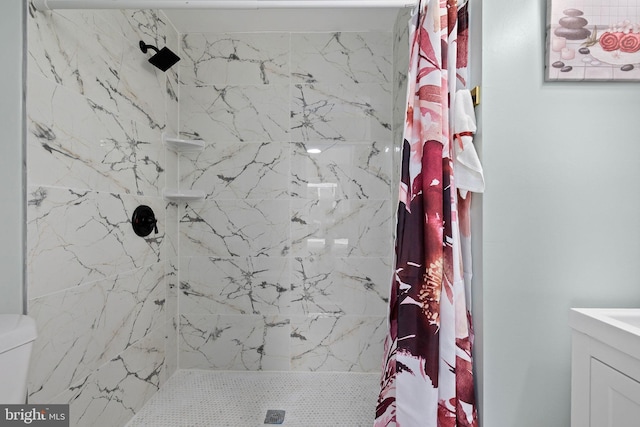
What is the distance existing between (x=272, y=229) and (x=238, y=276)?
0.39 m

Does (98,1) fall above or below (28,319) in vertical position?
above

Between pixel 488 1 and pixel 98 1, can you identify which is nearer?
pixel 488 1

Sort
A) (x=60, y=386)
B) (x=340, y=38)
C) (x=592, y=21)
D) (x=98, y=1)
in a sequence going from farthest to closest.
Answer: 1. (x=340, y=38)
2. (x=60, y=386)
3. (x=98, y=1)
4. (x=592, y=21)

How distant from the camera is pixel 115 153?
1.42 meters

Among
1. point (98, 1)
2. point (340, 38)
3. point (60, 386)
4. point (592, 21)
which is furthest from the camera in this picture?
point (340, 38)

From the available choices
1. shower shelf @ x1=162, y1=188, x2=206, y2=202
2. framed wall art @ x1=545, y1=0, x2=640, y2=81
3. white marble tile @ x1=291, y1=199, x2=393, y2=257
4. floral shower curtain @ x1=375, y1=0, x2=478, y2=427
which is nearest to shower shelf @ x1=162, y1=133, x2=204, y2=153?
shower shelf @ x1=162, y1=188, x2=206, y2=202

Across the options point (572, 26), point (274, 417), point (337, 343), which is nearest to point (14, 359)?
point (274, 417)

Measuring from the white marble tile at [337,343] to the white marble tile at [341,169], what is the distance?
0.83 metres

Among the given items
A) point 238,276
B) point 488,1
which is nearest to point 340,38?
point 488,1

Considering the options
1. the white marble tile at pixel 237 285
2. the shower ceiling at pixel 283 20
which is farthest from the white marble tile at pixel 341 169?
the shower ceiling at pixel 283 20

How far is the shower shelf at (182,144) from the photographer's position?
1814 millimetres

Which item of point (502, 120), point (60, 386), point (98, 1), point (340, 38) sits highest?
point (340, 38)

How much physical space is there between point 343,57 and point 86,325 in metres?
2.03

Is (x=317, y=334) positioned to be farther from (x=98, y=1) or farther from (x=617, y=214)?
(x=98, y=1)
